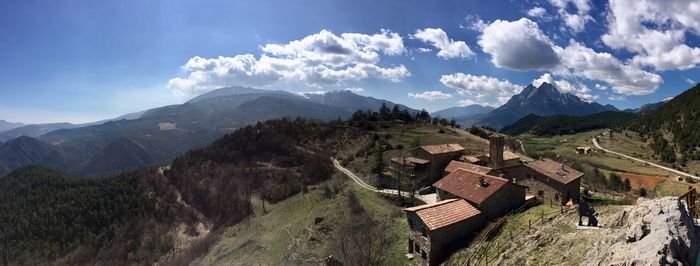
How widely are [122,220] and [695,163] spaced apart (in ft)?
557

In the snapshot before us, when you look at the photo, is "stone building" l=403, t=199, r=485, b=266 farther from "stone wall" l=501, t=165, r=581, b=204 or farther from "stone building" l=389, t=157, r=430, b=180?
"stone building" l=389, t=157, r=430, b=180

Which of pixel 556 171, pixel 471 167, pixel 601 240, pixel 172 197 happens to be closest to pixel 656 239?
pixel 601 240

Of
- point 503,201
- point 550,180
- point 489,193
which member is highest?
point 489,193

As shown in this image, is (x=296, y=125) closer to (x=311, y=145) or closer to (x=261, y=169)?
(x=311, y=145)

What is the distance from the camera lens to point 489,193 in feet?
111

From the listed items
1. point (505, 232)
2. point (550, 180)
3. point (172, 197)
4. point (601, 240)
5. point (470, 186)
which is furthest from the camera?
point (172, 197)

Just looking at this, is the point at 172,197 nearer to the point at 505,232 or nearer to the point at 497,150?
the point at 497,150

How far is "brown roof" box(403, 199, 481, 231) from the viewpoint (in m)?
29.8

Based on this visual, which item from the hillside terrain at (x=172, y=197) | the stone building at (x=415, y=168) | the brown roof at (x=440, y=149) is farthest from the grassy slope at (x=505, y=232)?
the hillside terrain at (x=172, y=197)

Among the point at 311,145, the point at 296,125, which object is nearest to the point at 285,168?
the point at 311,145

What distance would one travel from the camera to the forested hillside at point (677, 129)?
370 feet

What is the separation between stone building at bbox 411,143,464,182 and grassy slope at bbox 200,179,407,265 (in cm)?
1291

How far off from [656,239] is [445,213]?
1686 cm

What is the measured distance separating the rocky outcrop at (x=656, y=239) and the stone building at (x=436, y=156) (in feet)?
163
